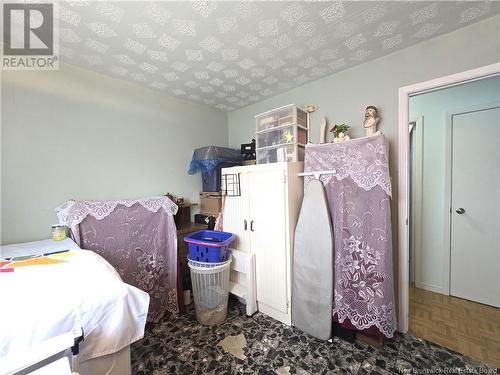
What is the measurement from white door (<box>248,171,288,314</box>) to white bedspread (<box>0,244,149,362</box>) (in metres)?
1.25

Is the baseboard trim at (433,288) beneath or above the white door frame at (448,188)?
beneath

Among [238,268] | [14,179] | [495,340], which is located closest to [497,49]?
[495,340]

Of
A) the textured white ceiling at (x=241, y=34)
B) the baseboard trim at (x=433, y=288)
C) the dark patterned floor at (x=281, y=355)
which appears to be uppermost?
the textured white ceiling at (x=241, y=34)

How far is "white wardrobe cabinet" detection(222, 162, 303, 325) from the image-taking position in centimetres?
193

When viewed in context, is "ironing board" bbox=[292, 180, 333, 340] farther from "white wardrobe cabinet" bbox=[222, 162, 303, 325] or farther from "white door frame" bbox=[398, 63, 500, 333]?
"white door frame" bbox=[398, 63, 500, 333]

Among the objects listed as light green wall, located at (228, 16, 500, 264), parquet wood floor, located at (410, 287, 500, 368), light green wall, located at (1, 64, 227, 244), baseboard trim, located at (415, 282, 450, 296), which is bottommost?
parquet wood floor, located at (410, 287, 500, 368)

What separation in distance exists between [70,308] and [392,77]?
2.62 meters

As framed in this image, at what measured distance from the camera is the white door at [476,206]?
207 cm

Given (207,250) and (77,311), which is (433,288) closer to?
(207,250)

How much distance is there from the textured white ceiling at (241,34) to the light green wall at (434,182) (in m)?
1.09

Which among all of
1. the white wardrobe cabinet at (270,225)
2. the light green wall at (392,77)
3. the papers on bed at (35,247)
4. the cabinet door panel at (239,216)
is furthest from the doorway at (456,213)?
the papers on bed at (35,247)

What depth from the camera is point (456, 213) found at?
228 cm

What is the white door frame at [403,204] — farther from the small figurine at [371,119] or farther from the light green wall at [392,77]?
the small figurine at [371,119]

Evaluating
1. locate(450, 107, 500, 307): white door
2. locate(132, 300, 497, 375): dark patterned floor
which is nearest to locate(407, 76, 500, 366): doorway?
locate(450, 107, 500, 307): white door
